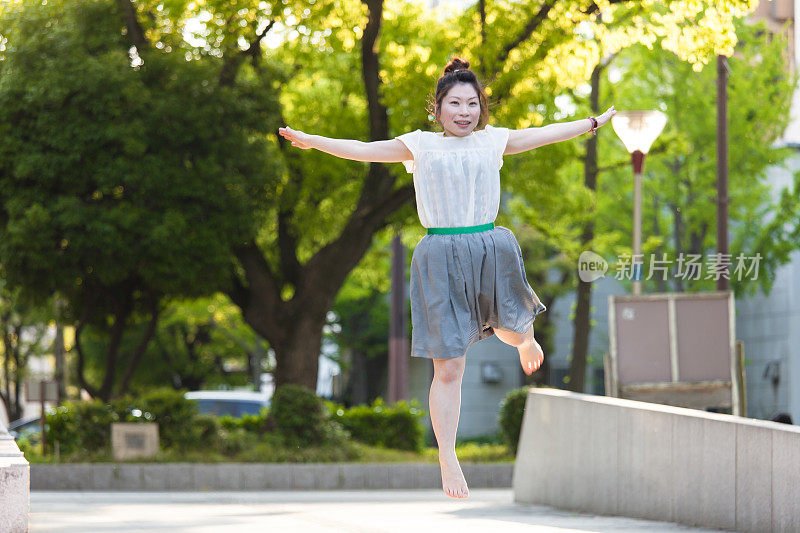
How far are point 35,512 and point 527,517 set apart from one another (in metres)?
4.53

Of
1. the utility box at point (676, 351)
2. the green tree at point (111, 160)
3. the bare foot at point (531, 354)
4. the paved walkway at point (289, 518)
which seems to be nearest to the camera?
the bare foot at point (531, 354)

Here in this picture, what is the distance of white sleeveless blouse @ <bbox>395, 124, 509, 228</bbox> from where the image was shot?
489 cm

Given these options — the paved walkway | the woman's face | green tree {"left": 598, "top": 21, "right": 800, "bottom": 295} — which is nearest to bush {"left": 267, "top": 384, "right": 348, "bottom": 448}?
the paved walkway

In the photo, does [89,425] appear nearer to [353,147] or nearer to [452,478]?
[452,478]

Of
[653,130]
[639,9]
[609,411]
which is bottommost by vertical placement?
[609,411]

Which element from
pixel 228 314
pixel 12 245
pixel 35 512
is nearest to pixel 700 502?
pixel 35 512

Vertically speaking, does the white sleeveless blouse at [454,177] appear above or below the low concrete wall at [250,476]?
above

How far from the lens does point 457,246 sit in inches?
192

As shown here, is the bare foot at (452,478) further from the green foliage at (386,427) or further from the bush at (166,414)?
the green foliage at (386,427)

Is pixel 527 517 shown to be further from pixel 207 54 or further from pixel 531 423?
pixel 207 54

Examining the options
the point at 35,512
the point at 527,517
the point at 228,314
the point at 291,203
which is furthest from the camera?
the point at 228,314

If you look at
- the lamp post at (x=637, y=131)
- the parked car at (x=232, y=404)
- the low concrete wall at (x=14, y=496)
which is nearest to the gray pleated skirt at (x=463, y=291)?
the low concrete wall at (x=14, y=496)

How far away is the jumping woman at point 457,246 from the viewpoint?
4836 millimetres

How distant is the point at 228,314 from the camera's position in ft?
107
